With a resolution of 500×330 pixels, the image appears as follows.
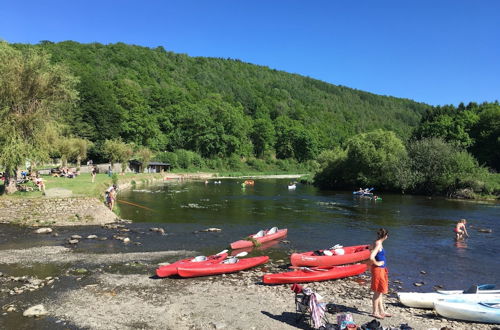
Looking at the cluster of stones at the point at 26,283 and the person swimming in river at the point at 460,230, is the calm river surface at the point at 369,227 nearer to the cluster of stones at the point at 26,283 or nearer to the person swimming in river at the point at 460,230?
the person swimming in river at the point at 460,230

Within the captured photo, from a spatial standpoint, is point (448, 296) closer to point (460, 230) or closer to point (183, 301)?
point (183, 301)

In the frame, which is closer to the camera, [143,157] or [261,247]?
[261,247]

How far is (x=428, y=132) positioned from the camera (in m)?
84.8

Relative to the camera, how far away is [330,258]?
57.3 ft

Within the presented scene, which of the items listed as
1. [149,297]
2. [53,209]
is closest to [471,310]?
[149,297]

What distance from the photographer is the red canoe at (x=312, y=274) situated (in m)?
14.3

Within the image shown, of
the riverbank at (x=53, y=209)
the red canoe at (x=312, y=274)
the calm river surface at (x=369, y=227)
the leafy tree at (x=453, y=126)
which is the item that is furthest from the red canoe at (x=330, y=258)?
the leafy tree at (x=453, y=126)

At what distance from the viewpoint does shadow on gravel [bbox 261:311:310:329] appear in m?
10.6

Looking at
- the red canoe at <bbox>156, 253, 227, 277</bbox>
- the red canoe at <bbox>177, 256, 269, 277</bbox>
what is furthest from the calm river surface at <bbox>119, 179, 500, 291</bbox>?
the red canoe at <bbox>156, 253, 227, 277</bbox>

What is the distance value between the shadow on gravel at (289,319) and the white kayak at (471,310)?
163 inches

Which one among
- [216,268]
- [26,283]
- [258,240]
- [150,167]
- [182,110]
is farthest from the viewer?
[182,110]

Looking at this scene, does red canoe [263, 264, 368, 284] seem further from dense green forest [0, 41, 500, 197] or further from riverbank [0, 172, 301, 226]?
dense green forest [0, 41, 500, 197]

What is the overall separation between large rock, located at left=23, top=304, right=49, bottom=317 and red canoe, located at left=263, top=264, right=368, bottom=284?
23.9 feet

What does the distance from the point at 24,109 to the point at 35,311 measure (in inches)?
904
